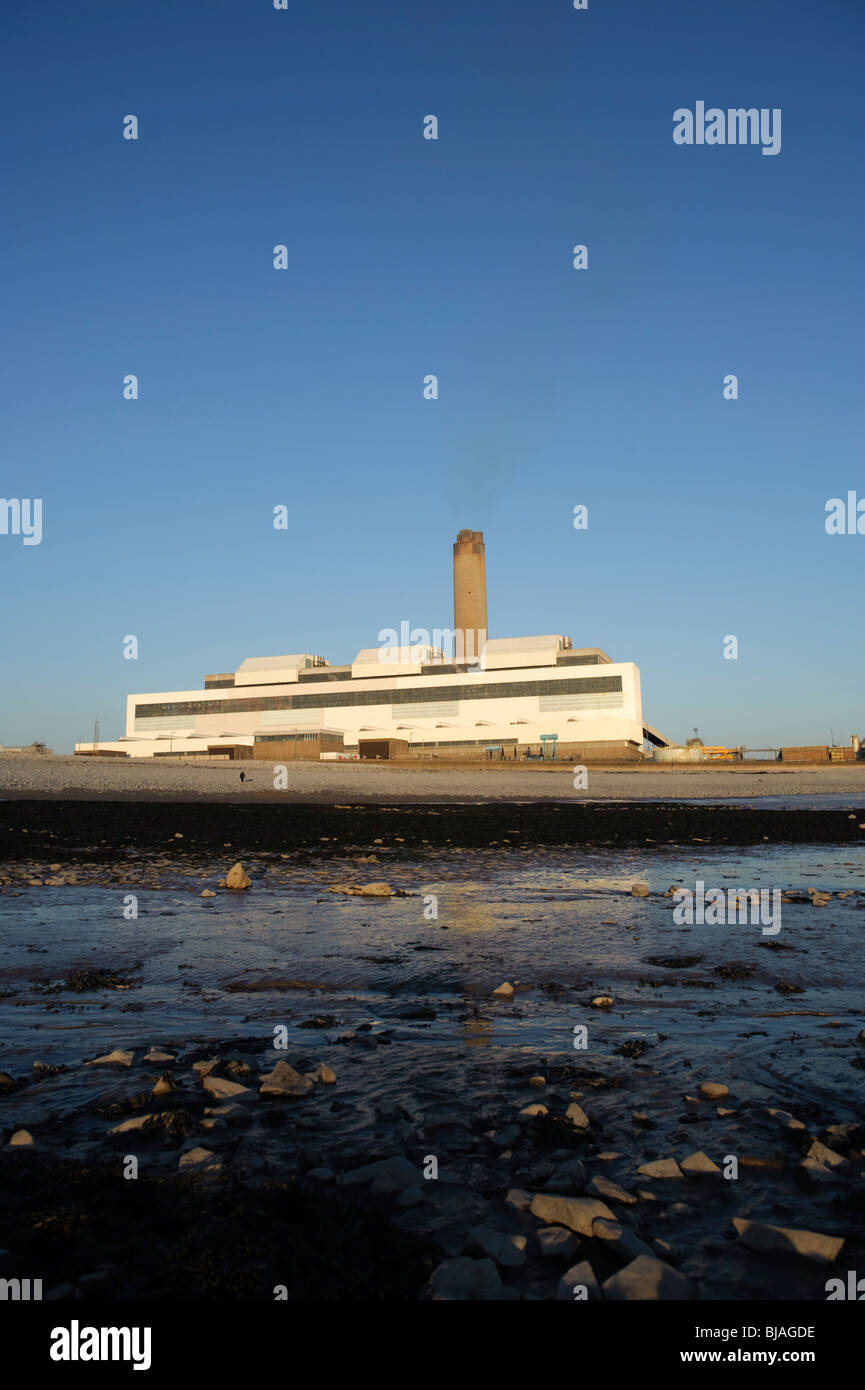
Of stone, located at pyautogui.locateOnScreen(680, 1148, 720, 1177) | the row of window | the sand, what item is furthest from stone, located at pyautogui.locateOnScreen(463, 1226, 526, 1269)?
the row of window

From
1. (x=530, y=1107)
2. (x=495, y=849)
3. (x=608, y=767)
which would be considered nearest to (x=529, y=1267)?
(x=530, y=1107)

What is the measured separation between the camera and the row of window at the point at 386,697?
100812 millimetres

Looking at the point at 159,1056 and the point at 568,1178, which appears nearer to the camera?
the point at 568,1178

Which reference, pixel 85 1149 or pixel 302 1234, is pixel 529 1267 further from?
pixel 85 1149

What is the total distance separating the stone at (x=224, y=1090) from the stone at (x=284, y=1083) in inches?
3.1

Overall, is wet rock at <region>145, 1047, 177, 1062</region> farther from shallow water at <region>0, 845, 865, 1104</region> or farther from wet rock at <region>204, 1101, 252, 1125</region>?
wet rock at <region>204, 1101, 252, 1125</region>

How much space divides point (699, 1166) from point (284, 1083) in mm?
1811

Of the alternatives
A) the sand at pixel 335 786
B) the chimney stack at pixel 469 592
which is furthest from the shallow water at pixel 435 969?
the chimney stack at pixel 469 592

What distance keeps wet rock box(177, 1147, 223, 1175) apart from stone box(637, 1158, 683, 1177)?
5.08 feet

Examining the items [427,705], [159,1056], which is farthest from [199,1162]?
[427,705]

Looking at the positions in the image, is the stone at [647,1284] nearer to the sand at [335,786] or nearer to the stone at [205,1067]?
the stone at [205,1067]

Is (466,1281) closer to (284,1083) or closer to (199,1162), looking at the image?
(199,1162)

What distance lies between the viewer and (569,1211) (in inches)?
102

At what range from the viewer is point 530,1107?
348 cm
